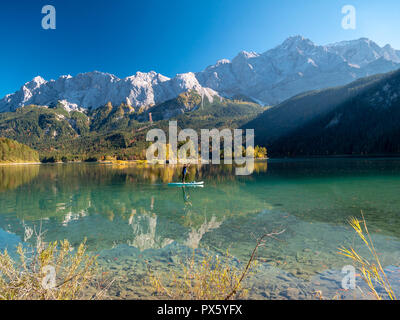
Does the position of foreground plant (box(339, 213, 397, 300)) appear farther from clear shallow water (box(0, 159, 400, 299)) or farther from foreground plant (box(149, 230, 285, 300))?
foreground plant (box(149, 230, 285, 300))

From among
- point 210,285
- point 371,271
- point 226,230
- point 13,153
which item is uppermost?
point 13,153

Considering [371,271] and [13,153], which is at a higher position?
Result: [13,153]

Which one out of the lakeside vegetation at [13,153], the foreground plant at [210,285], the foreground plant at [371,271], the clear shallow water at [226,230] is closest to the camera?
the foreground plant at [371,271]

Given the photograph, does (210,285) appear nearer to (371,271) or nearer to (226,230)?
(371,271)

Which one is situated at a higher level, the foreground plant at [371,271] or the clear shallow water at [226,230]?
the foreground plant at [371,271]

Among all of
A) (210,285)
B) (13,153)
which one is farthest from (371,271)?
(13,153)

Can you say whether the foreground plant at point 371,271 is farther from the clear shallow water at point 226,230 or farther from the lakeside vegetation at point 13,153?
the lakeside vegetation at point 13,153

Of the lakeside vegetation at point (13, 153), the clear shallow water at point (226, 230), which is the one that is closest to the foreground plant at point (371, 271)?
the clear shallow water at point (226, 230)

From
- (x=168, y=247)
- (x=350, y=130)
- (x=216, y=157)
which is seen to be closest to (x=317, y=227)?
(x=168, y=247)

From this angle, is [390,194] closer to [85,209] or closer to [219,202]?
[219,202]

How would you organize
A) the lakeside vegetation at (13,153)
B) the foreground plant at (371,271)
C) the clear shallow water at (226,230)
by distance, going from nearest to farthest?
the foreground plant at (371,271) < the clear shallow water at (226,230) < the lakeside vegetation at (13,153)
